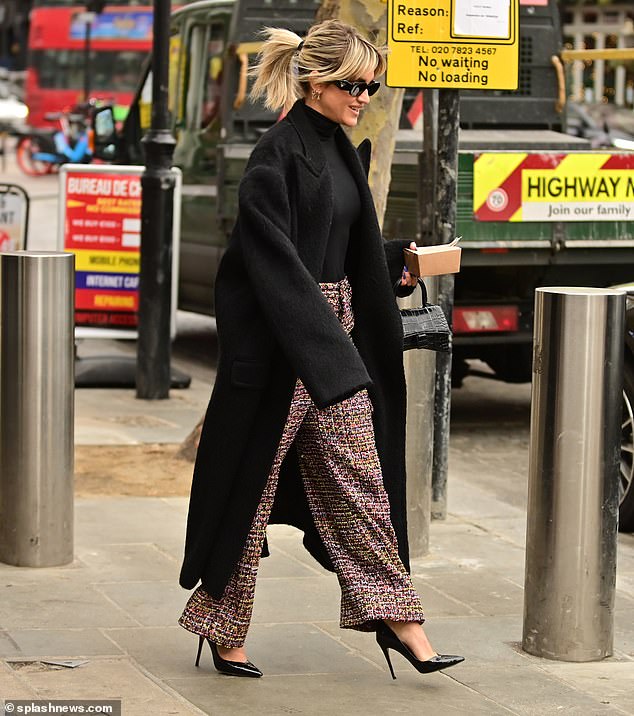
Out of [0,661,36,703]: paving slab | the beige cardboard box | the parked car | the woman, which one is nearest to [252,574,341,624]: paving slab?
the woman

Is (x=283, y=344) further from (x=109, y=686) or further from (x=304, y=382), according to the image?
(x=109, y=686)

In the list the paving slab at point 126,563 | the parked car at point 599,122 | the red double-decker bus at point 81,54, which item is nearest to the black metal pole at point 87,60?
the red double-decker bus at point 81,54

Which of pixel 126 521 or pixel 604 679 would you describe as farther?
pixel 126 521

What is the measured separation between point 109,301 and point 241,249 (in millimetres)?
6122

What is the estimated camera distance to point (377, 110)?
23.5 ft

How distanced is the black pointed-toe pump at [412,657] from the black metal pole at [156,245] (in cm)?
530

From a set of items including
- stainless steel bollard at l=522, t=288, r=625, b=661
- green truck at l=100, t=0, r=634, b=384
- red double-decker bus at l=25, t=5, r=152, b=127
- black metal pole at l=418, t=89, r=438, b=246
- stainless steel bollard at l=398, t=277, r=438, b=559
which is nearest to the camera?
stainless steel bollard at l=522, t=288, r=625, b=661

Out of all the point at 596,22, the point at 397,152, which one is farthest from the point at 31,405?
the point at 596,22

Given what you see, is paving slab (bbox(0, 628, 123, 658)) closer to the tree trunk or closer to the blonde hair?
the blonde hair

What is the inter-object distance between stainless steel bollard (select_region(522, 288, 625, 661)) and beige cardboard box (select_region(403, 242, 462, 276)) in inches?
12.3

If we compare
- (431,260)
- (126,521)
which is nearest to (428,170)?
(126,521)

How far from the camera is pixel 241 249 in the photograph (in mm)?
4359

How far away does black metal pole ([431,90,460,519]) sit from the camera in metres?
6.63

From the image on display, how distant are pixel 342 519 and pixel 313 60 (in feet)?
4.15
